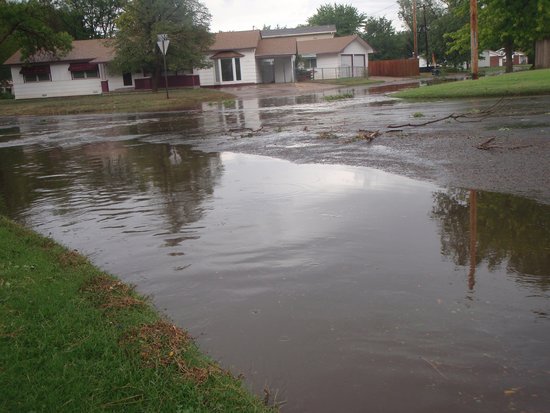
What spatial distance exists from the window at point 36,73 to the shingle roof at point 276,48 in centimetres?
2085

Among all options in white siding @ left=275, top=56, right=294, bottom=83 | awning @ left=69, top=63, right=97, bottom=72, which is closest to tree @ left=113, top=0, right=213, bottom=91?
awning @ left=69, top=63, right=97, bottom=72

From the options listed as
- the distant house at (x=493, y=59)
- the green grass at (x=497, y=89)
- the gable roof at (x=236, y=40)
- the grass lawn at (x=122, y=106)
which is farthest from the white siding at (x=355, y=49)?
the distant house at (x=493, y=59)

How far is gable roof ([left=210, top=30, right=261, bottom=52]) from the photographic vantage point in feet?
185

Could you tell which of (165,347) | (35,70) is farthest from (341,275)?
(35,70)

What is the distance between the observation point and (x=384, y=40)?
82.2 meters

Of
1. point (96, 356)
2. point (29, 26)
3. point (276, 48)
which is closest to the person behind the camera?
point (96, 356)

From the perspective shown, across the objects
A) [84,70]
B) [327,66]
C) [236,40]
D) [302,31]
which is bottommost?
[327,66]

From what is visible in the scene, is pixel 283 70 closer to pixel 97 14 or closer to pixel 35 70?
pixel 35 70

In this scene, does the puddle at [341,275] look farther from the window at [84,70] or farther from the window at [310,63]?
the window at [310,63]

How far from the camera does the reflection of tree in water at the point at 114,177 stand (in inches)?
352

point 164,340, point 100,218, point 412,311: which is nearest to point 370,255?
point 412,311

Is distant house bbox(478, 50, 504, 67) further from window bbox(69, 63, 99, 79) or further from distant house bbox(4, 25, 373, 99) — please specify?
window bbox(69, 63, 99, 79)

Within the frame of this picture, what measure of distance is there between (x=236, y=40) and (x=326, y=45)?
12.0 m

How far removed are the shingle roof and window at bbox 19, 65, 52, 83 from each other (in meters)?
20.9
